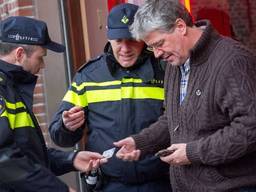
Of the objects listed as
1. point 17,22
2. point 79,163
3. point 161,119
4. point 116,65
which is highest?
point 17,22

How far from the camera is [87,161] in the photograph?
384 cm

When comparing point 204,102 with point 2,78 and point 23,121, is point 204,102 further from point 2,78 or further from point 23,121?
point 2,78

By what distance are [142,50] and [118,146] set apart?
2.12 ft

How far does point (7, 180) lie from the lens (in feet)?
11.0

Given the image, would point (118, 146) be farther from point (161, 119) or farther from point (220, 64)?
point (220, 64)

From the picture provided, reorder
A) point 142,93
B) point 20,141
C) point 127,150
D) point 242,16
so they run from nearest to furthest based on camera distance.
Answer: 1. point 20,141
2. point 127,150
3. point 142,93
4. point 242,16

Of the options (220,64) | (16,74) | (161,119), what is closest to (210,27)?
(220,64)

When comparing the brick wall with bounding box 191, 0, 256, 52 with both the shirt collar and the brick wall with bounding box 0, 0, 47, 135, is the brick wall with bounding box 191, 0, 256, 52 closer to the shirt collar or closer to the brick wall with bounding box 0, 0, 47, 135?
the brick wall with bounding box 0, 0, 47, 135

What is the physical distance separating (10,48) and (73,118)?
54 cm

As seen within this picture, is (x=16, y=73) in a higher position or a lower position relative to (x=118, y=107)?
higher

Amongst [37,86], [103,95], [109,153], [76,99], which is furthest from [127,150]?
[37,86]

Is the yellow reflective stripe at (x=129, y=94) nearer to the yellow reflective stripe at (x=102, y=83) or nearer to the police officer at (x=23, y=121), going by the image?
the yellow reflective stripe at (x=102, y=83)

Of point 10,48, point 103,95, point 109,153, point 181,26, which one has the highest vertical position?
point 181,26

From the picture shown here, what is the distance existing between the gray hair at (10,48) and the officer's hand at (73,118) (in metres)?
0.41
